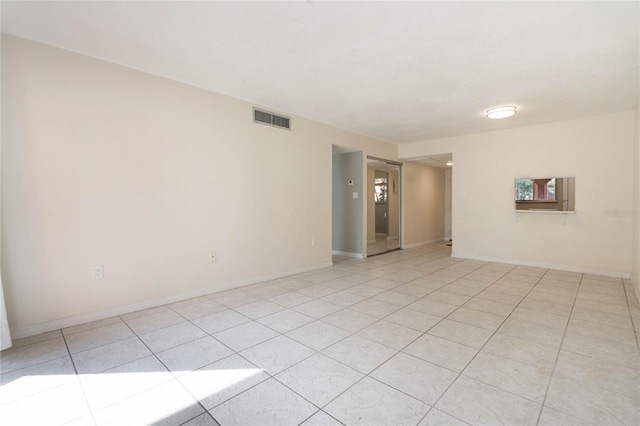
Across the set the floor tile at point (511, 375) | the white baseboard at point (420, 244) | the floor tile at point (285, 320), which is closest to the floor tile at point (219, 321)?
the floor tile at point (285, 320)

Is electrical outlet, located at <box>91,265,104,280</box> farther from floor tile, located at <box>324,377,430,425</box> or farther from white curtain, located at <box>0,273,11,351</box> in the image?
floor tile, located at <box>324,377,430,425</box>

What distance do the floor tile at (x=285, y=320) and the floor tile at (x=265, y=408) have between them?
0.82m

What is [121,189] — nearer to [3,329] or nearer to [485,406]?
[3,329]

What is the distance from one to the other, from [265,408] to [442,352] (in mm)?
1350

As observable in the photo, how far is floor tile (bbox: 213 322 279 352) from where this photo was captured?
2271mm

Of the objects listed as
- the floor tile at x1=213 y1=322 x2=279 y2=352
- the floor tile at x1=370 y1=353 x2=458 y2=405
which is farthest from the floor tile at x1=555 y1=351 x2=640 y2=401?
the floor tile at x1=213 y1=322 x2=279 y2=352

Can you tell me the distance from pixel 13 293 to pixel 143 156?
1567 millimetres

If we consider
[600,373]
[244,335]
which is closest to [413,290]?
[600,373]

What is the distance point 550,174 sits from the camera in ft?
16.0

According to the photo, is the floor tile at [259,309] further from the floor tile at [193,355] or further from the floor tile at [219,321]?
the floor tile at [193,355]

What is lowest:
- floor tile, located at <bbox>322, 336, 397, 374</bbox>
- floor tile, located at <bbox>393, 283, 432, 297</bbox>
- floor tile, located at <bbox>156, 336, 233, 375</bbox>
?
floor tile, located at <bbox>393, 283, 432, 297</bbox>

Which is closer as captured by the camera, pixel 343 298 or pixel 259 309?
pixel 259 309

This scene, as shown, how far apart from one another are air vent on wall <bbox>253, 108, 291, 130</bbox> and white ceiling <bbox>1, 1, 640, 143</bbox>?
18 centimetres

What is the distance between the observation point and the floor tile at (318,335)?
2.27m
